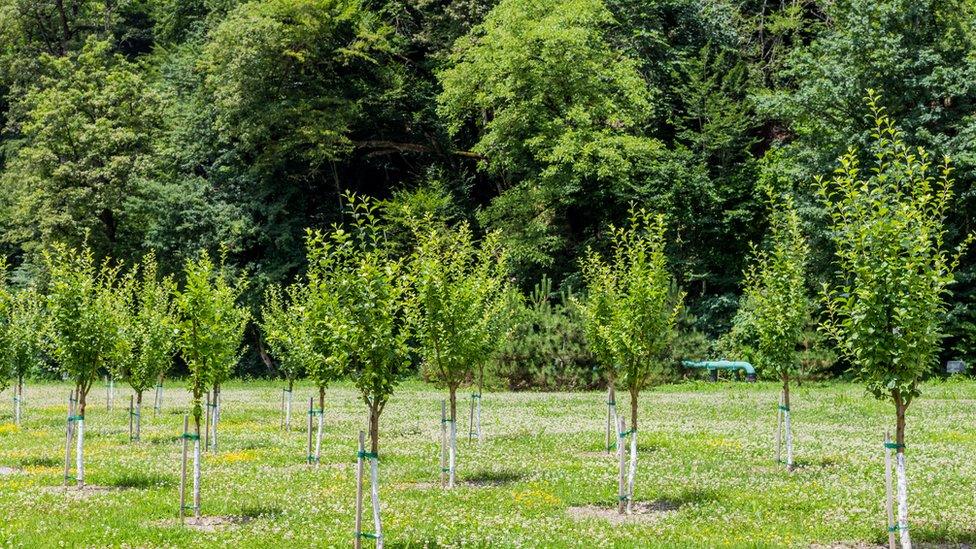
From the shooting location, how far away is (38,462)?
27031mm

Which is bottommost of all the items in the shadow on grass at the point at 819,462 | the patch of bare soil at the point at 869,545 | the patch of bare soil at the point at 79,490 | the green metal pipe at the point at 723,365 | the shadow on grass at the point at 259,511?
the patch of bare soil at the point at 79,490

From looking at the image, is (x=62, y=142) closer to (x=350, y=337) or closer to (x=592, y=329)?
(x=592, y=329)

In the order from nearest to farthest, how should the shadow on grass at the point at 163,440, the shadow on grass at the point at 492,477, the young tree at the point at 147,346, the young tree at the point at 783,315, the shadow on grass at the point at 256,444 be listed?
the shadow on grass at the point at 492,477, the young tree at the point at 783,315, the shadow on grass at the point at 256,444, the young tree at the point at 147,346, the shadow on grass at the point at 163,440

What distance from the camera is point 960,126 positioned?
51.5 metres

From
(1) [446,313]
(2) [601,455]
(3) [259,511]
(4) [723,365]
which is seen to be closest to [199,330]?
(3) [259,511]

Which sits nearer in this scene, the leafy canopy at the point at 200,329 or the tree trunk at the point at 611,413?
the leafy canopy at the point at 200,329

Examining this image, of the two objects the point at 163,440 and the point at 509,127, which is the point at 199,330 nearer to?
the point at 163,440

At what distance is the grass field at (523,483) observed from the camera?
56.5 feet

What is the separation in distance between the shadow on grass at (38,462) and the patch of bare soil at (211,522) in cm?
933

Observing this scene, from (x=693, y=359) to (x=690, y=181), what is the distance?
13.6 metres

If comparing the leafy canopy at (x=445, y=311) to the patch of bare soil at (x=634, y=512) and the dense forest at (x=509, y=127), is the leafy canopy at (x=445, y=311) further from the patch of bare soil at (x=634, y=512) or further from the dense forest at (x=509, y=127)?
the dense forest at (x=509, y=127)

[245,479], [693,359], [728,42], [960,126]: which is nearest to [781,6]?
[728,42]

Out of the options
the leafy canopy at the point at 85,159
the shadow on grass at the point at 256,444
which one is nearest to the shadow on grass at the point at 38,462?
the shadow on grass at the point at 256,444

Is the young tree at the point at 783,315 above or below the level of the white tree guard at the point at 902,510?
above
